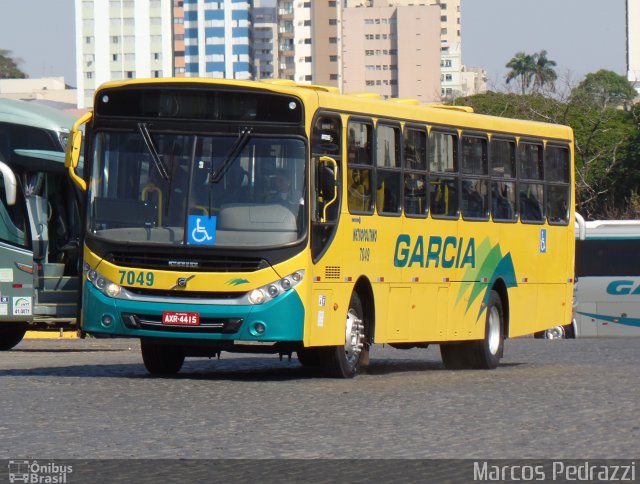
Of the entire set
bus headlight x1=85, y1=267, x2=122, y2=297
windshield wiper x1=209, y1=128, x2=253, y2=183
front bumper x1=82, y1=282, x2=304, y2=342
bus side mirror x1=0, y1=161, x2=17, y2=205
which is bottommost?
front bumper x1=82, y1=282, x2=304, y2=342

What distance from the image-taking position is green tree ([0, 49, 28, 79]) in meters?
194

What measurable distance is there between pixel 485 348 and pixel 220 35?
176 m

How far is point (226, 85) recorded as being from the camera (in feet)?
53.6

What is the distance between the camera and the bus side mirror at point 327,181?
53.0ft

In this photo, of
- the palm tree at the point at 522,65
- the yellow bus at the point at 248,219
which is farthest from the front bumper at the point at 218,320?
the palm tree at the point at 522,65

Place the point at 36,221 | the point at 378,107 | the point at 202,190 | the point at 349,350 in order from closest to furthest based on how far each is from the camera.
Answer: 1. the point at 202,190
2. the point at 349,350
3. the point at 378,107
4. the point at 36,221

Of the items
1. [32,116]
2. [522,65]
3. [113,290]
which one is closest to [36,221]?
[32,116]

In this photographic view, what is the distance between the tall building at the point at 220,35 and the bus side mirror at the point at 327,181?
177 metres

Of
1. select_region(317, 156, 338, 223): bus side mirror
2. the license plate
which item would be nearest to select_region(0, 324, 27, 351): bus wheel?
the license plate

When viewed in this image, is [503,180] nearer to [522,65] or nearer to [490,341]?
[490,341]

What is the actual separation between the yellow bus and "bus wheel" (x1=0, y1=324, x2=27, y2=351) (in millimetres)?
10791

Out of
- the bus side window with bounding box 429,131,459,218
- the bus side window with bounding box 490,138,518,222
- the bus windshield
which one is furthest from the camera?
the bus side window with bounding box 490,138,518,222

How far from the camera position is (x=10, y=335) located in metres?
28.2

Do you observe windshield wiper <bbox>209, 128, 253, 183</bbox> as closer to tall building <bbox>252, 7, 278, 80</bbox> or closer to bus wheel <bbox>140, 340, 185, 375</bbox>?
bus wheel <bbox>140, 340, 185, 375</bbox>
